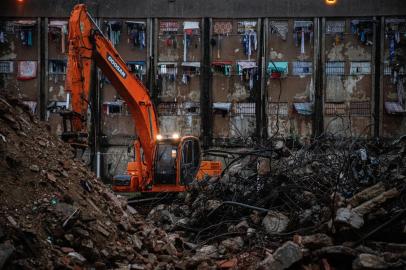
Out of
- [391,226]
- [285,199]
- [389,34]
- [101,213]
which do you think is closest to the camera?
[391,226]

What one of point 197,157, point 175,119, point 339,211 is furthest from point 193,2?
point 339,211

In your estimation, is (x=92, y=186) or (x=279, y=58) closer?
(x=92, y=186)

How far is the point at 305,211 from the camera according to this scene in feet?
21.9

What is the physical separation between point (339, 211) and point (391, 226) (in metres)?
0.54

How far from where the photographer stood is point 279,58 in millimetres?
21562

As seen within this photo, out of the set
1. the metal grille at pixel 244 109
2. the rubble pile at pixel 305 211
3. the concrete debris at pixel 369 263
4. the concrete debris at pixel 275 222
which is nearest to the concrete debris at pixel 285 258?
the rubble pile at pixel 305 211

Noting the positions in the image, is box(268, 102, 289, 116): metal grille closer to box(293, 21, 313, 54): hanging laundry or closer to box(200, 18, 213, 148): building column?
box(293, 21, 313, 54): hanging laundry

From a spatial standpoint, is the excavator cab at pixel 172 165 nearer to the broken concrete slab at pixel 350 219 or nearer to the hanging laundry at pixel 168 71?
the broken concrete slab at pixel 350 219

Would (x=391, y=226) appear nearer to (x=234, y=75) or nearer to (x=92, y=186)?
(x=92, y=186)

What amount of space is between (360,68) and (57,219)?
18.2 m

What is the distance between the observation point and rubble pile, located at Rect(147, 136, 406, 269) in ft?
16.4

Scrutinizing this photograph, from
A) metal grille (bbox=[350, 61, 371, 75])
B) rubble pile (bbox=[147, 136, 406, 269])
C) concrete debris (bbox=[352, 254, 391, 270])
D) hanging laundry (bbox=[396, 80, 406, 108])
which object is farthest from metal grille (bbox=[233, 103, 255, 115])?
concrete debris (bbox=[352, 254, 391, 270])

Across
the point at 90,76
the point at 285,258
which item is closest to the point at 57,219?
the point at 285,258

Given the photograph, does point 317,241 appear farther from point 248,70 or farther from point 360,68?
point 360,68
